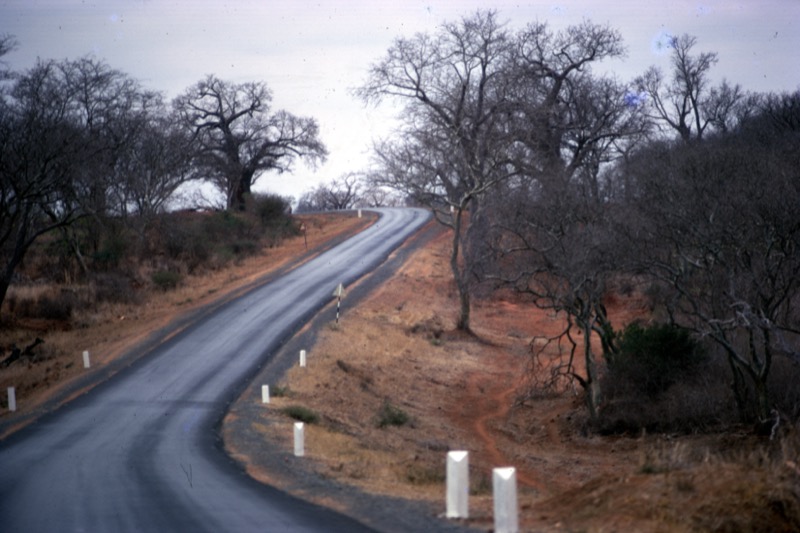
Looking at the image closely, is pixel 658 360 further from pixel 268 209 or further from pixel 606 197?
pixel 268 209

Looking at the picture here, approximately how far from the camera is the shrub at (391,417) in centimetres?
2420

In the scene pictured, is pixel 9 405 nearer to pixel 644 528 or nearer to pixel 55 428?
pixel 55 428

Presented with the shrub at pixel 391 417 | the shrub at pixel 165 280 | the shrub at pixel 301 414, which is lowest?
the shrub at pixel 391 417

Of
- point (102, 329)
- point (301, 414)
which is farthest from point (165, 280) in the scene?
point (301, 414)

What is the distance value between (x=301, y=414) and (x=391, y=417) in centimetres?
286

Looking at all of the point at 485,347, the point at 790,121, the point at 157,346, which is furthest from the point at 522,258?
the point at 790,121

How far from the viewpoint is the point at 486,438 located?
81.6 ft

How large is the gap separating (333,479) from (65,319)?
103ft

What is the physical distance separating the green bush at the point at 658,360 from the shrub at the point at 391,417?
6.72 m

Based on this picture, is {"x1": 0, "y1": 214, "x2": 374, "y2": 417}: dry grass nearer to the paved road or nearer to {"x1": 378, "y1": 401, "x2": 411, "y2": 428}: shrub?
the paved road

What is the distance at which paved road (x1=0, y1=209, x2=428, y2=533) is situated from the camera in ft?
37.4

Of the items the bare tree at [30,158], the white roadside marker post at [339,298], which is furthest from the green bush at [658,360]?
the bare tree at [30,158]

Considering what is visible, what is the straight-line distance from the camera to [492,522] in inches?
404

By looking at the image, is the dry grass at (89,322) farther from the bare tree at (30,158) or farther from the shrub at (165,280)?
the bare tree at (30,158)
